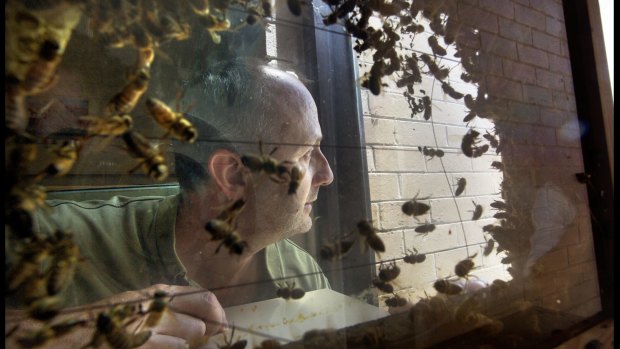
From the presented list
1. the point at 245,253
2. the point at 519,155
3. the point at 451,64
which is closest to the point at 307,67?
the point at 451,64

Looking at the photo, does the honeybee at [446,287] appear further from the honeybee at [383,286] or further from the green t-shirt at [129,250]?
the green t-shirt at [129,250]

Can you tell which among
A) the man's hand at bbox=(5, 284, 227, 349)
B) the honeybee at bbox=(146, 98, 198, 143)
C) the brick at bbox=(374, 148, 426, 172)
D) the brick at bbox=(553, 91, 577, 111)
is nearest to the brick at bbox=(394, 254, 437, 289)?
the brick at bbox=(374, 148, 426, 172)

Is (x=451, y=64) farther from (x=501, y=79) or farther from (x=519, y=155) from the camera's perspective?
(x=519, y=155)

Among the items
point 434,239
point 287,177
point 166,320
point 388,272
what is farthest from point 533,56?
point 166,320

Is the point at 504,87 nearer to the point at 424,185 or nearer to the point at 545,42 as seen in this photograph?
the point at 545,42

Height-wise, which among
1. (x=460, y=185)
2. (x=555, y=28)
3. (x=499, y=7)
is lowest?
(x=460, y=185)
